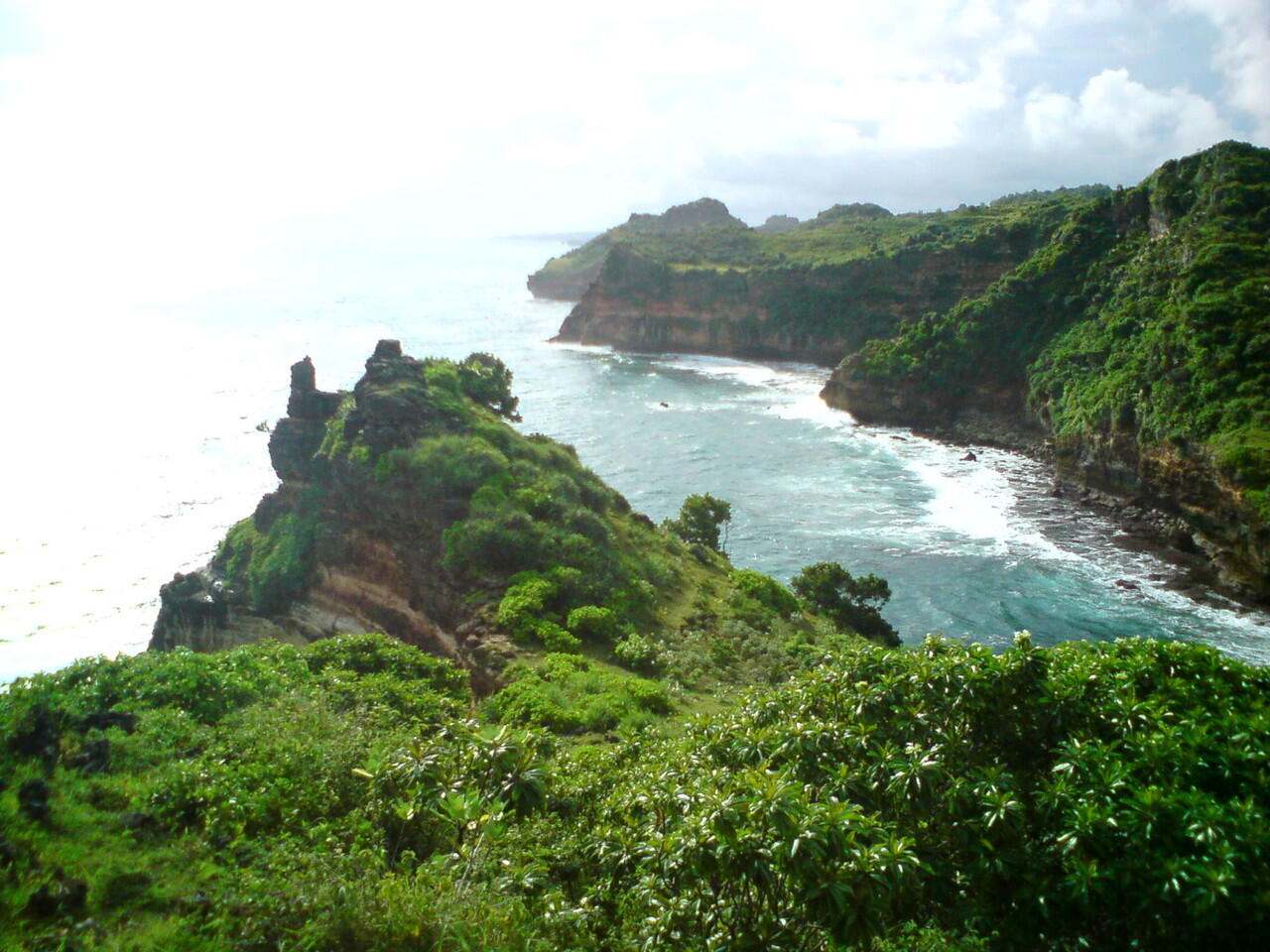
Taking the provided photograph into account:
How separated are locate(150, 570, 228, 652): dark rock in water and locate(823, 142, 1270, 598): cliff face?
42.3 metres

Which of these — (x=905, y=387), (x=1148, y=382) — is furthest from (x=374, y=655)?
(x=905, y=387)

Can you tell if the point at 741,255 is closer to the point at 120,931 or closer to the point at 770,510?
the point at 770,510

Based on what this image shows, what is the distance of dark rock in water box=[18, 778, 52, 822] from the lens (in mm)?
10000

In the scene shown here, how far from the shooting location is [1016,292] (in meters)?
73.7

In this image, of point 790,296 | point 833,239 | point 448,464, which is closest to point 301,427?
point 448,464

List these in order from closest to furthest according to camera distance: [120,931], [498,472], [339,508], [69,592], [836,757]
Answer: [120,931] < [836,757] < [498,472] < [339,508] < [69,592]

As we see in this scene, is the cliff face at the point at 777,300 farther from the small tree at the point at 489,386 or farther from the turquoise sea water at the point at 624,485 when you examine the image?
the small tree at the point at 489,386

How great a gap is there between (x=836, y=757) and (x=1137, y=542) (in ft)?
138

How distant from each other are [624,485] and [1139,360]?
3215 cm

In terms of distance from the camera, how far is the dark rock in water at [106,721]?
13258 mm

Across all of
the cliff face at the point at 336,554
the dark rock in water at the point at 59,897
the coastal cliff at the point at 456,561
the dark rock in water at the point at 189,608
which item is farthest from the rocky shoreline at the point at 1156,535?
the dark rock in water at the point at 59,897

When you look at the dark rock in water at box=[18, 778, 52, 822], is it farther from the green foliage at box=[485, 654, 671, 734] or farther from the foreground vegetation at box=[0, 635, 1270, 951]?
the green foliage at box=[485, 654, 671, 734]

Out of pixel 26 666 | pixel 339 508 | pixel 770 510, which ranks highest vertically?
pixel 339 508

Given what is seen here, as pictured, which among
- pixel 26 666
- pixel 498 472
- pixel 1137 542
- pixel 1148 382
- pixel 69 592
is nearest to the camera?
pixel 498 472
